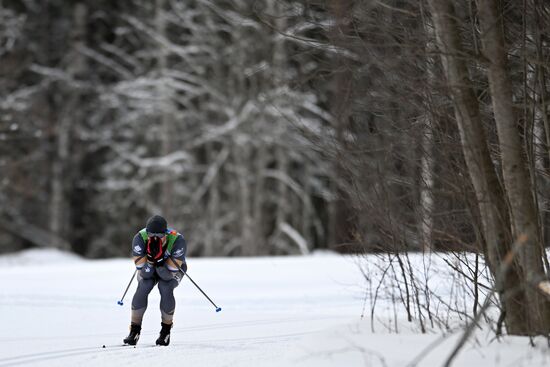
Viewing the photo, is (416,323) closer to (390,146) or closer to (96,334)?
(390,146)

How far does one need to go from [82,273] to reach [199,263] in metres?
2.88

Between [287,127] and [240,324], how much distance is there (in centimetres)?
1420

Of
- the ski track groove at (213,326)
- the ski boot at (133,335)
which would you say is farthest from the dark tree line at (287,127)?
the ski boot at (133,335)

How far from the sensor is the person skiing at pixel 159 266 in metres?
8.30

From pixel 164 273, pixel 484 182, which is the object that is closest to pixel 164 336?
pixel 164 273

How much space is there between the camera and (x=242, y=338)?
348 inches

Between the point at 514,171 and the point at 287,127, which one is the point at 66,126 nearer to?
the point at 287,127

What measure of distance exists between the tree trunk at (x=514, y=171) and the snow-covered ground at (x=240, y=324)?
291 millimetres

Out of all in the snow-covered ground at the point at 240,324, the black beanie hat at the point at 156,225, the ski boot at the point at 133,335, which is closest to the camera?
the snow-covered ground at the point at 240,324

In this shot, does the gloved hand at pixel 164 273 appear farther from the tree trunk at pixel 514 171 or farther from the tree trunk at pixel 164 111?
the tree trunk at pixel 164 111

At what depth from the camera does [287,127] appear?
78.7ft

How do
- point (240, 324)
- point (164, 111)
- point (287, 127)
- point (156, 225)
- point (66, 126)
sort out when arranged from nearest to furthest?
1. point (156, 225)
2. point (240, 324)
3. point (287, 127)
4. point (164, 111)
5. point (66, 126)

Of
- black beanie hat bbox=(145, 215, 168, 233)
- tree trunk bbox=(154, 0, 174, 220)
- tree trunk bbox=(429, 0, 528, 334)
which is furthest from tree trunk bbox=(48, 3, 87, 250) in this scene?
tree trunk bbox=(429, 0, 528, 334)

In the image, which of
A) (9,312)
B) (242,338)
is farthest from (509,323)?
(9,312)
